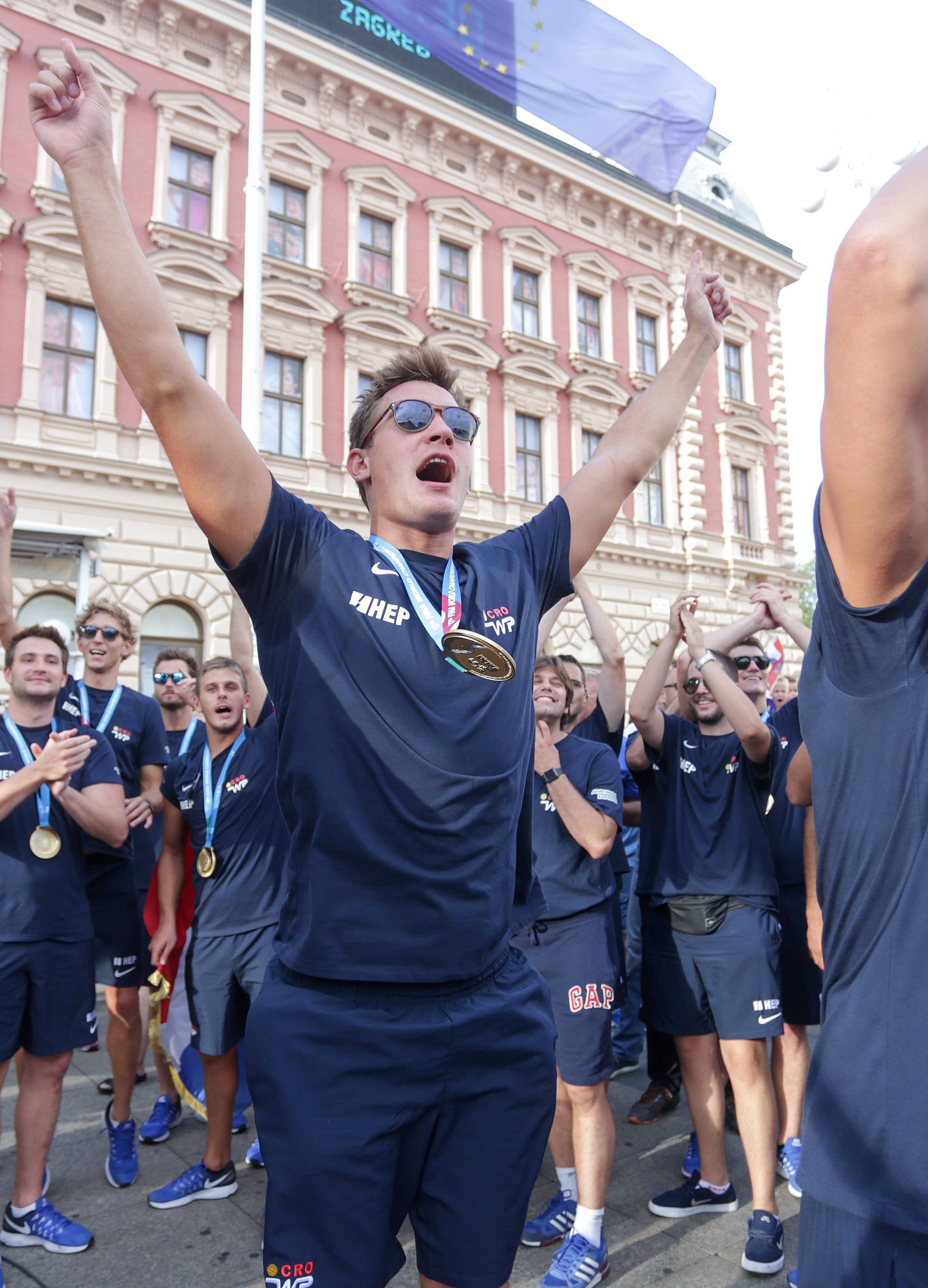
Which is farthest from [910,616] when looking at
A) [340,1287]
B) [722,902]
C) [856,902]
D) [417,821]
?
[722,902]

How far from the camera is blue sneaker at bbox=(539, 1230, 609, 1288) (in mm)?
3193

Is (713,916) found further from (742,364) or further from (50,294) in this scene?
(742,364)

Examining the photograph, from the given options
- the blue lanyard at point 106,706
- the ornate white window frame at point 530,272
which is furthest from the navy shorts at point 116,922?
the ornate white window frame at point 530,272

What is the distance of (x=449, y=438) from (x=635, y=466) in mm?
468

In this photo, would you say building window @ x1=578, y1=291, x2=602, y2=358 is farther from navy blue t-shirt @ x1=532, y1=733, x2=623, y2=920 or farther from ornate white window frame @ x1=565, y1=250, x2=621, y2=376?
navy blue t-shirt @ x1=532, y1=733, x2=623, y2=920

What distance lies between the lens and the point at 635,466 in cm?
221

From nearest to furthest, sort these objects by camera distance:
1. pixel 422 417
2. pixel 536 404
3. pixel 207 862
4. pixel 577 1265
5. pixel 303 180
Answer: pixel 422 417 → pixel 577 1265 → pixel 207 862 → pixel 303 180 → pixel 536 404

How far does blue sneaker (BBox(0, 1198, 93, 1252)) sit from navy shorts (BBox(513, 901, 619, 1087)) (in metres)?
1.96

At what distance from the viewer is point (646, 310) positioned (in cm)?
2319

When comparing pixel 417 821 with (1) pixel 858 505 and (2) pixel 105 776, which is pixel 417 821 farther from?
(2) pixel 105 776

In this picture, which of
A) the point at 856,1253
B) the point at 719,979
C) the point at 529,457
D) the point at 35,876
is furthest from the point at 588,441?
the point at 856,1253

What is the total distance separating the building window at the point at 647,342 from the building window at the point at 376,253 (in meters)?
6.98

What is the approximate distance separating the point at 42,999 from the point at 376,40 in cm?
2144

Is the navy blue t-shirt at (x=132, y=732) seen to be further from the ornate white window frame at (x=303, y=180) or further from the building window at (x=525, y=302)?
the building window at (x=525, y=302)
